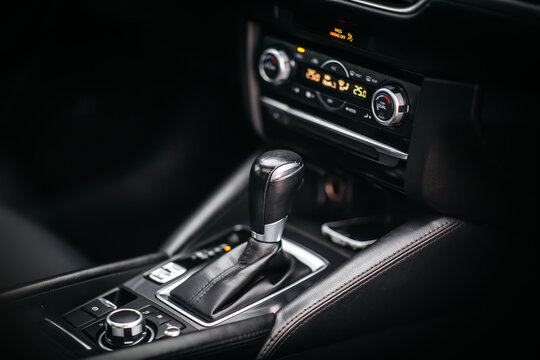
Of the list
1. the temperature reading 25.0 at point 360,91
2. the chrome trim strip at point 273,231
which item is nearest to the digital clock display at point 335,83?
the temperature reading 25.0 at point 360,91

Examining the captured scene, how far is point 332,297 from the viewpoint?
1106 millimetres

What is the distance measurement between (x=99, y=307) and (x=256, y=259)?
0.30 metres

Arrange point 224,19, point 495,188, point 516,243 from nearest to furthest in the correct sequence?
point 495,188, point 516,243, point 224,19

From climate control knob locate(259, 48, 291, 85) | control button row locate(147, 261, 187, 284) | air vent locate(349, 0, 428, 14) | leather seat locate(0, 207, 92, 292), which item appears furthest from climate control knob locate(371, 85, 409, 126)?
leather seat locate(0, 207, 92, 292)

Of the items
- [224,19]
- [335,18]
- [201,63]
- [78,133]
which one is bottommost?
[78,133]

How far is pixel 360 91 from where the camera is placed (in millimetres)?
1183

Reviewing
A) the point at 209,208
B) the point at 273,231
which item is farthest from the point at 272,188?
the point at 209,208

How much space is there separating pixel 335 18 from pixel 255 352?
598 mm

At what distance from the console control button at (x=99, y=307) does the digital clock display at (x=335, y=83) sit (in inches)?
22.7

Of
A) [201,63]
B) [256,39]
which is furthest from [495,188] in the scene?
[201,63]

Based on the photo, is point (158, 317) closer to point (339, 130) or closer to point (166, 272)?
point (166, 272)

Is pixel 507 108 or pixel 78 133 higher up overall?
pixel 507 108

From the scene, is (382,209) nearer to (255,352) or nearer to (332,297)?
(332,297)

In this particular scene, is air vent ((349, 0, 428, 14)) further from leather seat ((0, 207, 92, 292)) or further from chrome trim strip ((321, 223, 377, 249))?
leather seat ((0, 207, 92, 292))
